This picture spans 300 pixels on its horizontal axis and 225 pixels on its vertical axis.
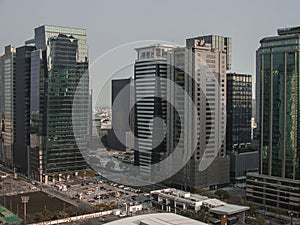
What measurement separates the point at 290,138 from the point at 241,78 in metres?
6.33

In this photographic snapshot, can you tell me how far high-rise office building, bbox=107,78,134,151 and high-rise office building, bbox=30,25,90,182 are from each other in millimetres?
3194

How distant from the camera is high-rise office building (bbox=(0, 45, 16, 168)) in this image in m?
17.7

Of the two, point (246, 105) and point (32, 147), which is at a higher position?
point (246, 105)

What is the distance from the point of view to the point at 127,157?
19234 mm

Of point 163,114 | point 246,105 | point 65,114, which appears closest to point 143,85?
point 163,114

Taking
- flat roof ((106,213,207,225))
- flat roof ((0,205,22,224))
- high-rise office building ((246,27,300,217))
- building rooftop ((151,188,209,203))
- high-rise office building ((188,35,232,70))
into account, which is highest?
high-rise office building ((188,35,232,70))

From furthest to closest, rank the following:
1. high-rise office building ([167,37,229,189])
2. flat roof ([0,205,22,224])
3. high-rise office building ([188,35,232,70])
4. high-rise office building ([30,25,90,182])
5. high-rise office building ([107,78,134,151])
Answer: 1. high-rise office building ([107,78,134,151])
2. high-rise office building ([188,35,232,70])
3. high-rise office building ([30,25,90,182])
4. high-rise office building ([167,37,229,189])
5. flat roof ([0,205,22,224])

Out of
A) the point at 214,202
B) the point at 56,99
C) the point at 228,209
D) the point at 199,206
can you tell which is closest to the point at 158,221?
the point at 228,209

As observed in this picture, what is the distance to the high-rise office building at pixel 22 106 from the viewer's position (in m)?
16.0

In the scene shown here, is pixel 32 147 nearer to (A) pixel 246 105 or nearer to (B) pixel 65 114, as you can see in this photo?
(B) pixel 65 114

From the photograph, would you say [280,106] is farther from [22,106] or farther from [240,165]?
[22,106]

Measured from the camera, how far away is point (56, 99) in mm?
15172

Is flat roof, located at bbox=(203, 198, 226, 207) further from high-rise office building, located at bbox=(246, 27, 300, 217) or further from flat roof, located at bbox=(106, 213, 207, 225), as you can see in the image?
flat roof, located at bbox=(106, 213, 207, 225)

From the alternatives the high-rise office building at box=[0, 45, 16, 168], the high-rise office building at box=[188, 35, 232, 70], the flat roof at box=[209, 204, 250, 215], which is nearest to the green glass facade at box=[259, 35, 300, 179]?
the flat roof at box=[209, 204, 250, 215]
